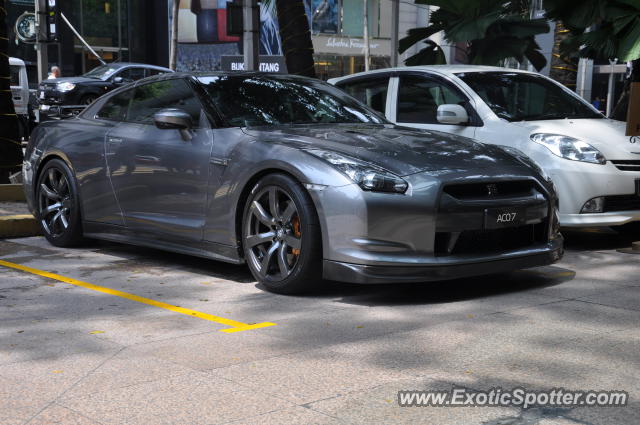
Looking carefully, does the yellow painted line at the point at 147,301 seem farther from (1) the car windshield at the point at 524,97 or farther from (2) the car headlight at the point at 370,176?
(1) the car windshield at the point at 524,97

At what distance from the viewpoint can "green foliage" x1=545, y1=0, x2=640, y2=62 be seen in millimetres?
9984

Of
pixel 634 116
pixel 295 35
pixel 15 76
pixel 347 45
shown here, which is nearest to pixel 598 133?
pixel 634 116

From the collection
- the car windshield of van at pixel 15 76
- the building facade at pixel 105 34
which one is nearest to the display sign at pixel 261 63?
the car windshield of van at pixel 15 76

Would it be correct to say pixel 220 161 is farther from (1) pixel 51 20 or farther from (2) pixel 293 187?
(1) pixel 51 20

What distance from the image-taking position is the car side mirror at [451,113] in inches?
318

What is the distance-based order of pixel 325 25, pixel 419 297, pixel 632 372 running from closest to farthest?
pixel 632 372, pixel 419 297, pixel 325 25

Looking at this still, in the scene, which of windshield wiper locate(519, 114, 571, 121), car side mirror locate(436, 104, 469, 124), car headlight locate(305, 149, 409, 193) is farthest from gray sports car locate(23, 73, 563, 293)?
windshield wiper locate(519, 114, 571, 121)

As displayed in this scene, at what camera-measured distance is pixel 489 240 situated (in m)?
5.77

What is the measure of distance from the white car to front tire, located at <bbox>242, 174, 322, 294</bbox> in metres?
2.69

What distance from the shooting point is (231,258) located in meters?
6.21

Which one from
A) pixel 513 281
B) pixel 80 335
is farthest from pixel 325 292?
pixel 80 335

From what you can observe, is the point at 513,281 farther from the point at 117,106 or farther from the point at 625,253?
the point at 117,106

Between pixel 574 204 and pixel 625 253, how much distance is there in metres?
0.62

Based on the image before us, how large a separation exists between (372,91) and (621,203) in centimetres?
283
